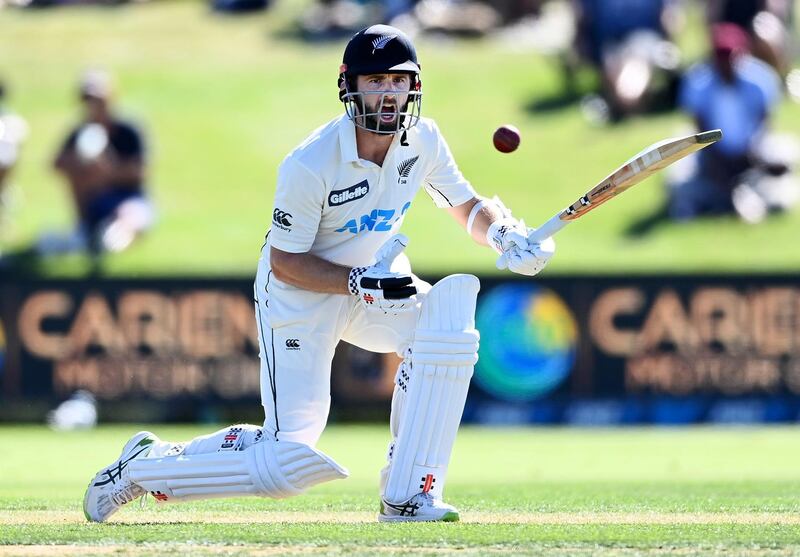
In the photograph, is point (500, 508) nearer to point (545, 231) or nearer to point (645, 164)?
point (545, 231)

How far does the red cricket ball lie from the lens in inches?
216

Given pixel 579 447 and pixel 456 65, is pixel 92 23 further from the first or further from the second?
pixel 579 447

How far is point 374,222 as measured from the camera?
5422 millimetres

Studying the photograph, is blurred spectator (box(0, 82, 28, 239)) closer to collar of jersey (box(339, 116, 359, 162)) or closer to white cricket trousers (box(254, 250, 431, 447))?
white cricket trousers (box(254, 250, 431, 447))

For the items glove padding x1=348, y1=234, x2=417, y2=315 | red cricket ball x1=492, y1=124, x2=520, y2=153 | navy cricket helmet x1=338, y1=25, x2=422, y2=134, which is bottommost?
glove padding x1=348, y1=234, x2=417, y2=315

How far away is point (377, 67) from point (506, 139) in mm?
576

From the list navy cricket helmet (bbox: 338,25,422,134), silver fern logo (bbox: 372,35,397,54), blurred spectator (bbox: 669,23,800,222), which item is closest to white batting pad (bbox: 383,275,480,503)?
navy cricket helmet (bbox: 338,25,422,134)

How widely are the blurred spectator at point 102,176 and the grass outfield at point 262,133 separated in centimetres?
27

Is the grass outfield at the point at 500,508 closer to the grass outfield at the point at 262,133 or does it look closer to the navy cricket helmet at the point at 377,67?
the navy cricket helmet at the point at 377,67

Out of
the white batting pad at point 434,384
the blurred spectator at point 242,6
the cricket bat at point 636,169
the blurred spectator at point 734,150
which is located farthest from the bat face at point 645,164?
the blurred spectator at point 242,6

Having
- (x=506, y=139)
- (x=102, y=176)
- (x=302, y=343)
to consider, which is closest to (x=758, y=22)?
(x=102, y=176)

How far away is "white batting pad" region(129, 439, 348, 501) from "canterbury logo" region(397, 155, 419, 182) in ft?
3.36

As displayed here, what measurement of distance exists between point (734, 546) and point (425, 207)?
10.2 m

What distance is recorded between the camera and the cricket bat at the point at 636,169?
16.6 ft
